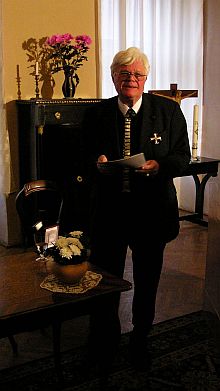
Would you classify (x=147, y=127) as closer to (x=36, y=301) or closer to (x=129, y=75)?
(x=129, y=75)

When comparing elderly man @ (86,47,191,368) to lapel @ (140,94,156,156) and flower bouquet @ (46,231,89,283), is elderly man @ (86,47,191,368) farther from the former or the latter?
flower bouquet @ (46,231,89,283)

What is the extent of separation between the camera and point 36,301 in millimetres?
2297

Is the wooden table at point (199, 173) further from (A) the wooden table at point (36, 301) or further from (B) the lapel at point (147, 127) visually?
(A) the wooden table at point (36, 301)

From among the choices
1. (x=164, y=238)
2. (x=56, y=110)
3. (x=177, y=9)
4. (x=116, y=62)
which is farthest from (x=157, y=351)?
(x=177, y=9)

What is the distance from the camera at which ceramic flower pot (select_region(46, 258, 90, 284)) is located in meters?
2.40

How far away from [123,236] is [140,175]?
350 millimetres

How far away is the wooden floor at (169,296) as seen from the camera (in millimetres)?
→ 3213

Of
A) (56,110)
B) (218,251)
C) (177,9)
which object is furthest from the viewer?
(177,9)

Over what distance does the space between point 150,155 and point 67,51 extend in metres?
2.55

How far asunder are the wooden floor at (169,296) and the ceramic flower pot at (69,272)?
876 mm

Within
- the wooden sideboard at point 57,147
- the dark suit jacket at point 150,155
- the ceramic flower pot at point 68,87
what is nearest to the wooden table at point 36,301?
the dark suit jacket at point 150,155

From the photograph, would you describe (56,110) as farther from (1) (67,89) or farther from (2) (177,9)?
(2) (177,9)

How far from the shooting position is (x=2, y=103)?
16.3 ft

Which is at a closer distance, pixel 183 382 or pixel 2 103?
pixel 183 382
